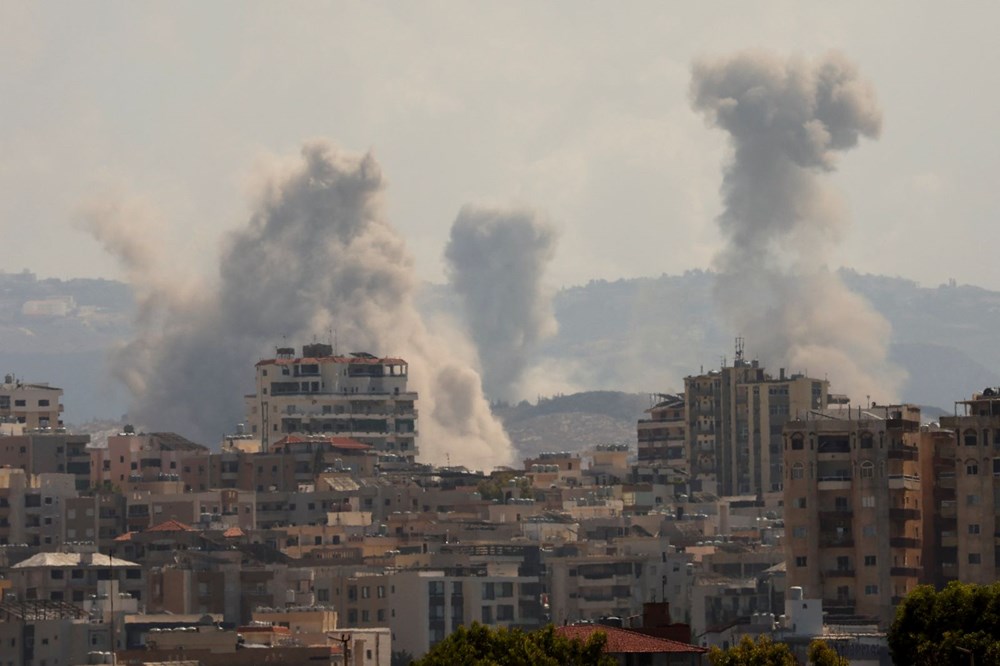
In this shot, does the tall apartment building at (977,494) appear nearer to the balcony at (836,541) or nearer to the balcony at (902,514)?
the balcony at (902,514)

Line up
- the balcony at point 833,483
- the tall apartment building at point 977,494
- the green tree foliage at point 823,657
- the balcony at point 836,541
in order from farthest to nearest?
the balcony at point 833,483 < the balcony at point 836,541 < the tall apartment building at point 977,494 < the green tree foliage at point 823,657

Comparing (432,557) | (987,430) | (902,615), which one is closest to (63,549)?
(432,557)

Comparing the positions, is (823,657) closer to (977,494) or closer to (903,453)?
(977,494)

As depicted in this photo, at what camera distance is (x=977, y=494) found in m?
146

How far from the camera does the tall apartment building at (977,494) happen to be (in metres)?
146

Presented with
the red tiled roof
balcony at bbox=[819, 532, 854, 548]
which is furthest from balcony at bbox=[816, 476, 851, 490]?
the red tiled roof

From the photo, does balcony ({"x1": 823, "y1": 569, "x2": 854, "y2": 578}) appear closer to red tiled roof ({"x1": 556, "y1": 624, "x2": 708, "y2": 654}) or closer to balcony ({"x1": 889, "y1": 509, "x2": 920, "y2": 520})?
balcony ({"x1": 889, "y1": 509, "x2": 920, "y2": 520})

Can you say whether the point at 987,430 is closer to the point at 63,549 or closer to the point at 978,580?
the point at 978,580

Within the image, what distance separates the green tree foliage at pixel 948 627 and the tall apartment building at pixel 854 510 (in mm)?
46249

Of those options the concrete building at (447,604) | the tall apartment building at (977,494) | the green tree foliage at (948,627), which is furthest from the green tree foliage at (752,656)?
the concrete building at (447,604)

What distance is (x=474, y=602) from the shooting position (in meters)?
167

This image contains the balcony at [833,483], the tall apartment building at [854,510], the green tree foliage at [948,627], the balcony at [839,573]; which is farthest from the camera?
the balcony at [833,483]

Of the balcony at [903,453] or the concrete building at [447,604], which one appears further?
the concrete building at [447,604]

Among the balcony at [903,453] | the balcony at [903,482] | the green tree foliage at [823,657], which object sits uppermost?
the balcony at [903,453]
